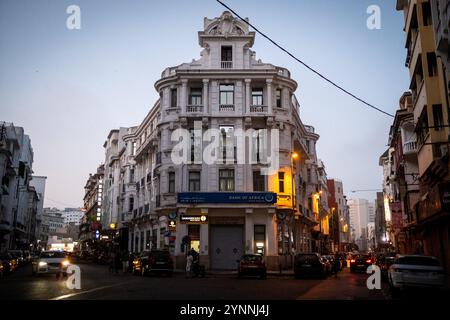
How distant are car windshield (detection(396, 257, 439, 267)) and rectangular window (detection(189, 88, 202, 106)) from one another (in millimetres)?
24842

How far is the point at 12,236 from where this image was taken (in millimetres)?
77562

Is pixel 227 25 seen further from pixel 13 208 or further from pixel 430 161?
pixel 13 208

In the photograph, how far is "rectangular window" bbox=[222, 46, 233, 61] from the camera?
A: 40156 millimetres

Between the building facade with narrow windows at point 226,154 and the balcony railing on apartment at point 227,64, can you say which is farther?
the balcony railing on apartment at point 227,64

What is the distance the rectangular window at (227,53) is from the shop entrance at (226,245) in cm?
1452

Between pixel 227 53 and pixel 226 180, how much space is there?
11249 mm

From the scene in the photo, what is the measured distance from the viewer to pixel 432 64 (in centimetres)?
2614

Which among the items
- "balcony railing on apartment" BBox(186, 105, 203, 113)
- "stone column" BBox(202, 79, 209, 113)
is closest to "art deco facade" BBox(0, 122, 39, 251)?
"balcony railing on apartment" BBox(186, 105, 203, 113)

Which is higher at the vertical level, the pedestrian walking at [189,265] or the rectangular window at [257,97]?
the rectangular window at [257,97]

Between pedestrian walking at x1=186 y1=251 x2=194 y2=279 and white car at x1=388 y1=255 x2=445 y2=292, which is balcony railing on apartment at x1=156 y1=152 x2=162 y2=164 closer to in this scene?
pedestrian walking at x1=186 y1=251 x2=194 y2=279

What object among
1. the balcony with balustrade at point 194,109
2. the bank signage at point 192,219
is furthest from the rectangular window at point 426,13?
the bank signage at point 192,219

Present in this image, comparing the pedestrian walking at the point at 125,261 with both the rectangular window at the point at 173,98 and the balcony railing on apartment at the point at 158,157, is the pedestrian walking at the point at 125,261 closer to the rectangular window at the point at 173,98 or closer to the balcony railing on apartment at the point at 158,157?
the balcony railing on apartment at the point at 158,157

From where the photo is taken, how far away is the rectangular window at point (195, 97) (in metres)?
39.7

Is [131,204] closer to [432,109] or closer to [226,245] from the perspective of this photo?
[226,245]
